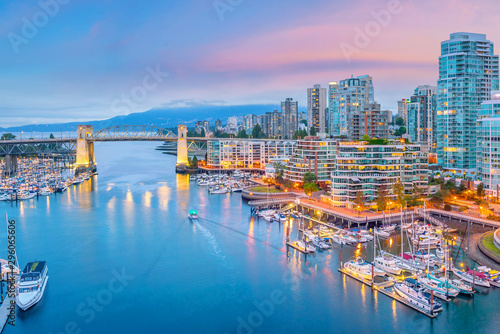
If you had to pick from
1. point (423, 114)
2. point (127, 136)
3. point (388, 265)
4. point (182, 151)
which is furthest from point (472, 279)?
point (127, 136)

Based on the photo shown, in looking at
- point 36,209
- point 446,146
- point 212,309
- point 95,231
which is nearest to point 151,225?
point 95,231

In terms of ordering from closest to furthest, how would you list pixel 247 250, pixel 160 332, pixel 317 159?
pixel 160 332
pixel 247 250
pixel 317 159

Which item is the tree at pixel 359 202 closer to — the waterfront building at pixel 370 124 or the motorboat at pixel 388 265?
the motorboat at pixel 388 265

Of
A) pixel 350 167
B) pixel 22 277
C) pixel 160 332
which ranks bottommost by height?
pixel 160 332

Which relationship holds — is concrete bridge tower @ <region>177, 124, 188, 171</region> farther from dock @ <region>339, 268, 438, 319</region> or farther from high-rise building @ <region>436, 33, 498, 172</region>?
dock @ <region>339, 268, 438, 319</region>

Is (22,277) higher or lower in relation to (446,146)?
lower

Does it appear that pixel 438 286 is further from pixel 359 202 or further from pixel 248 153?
pixel 248 153

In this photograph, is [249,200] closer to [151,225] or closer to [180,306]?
[151,225]

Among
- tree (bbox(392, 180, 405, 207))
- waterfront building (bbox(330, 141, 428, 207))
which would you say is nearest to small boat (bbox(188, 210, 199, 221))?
waterfront building (bbox(330, 141, 428, 207))
